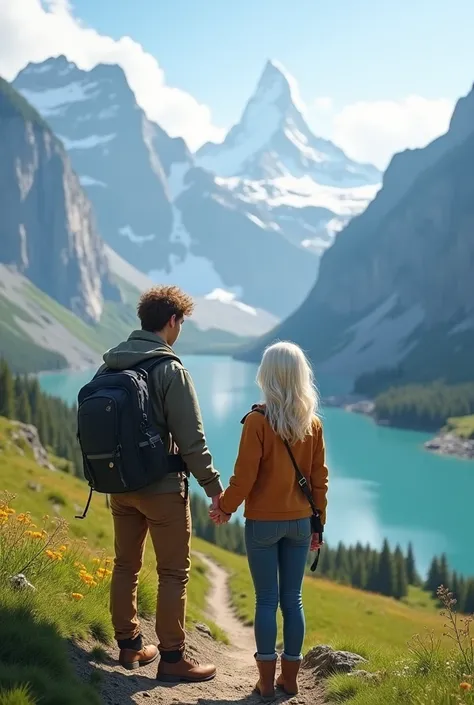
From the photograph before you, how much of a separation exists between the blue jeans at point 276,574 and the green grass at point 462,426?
475 ft

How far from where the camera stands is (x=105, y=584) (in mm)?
9922

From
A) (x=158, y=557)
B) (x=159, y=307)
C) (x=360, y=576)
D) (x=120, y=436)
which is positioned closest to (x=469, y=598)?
(x=360, y=576)

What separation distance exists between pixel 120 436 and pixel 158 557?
1610 mm

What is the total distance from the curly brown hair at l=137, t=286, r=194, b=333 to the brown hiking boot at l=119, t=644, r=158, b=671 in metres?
3.82

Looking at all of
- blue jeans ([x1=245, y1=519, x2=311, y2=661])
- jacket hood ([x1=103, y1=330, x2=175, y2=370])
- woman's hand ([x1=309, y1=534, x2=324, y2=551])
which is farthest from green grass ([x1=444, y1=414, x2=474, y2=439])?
jacket hood ([x1=103, y1=330, x2=175, y2=370])

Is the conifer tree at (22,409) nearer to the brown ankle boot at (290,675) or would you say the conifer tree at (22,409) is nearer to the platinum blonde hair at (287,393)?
the brown ankle boot at (290,675)

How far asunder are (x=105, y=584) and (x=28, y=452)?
40.7m

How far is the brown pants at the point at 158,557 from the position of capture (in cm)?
801

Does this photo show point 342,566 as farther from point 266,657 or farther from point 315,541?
point 266,657

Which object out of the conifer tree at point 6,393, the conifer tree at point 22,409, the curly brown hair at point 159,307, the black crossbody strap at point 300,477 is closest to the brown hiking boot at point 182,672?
the black crossbody strap at point 300,477

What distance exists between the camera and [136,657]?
8.53m

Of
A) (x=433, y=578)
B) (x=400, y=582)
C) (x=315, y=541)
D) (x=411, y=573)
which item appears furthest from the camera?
(x=411, y=573)

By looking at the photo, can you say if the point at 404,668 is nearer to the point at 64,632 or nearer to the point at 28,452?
the point at 64,632

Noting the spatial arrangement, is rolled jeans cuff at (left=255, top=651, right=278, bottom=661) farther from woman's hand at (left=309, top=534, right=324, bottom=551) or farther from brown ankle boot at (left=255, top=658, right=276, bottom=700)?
woman's hand at (left=309, top=534, right=324, bottom=551)
